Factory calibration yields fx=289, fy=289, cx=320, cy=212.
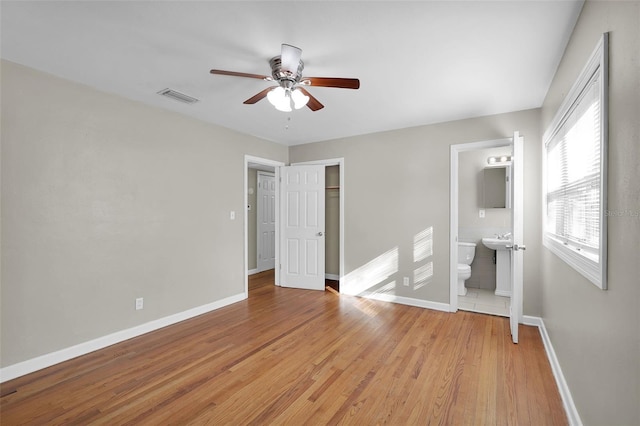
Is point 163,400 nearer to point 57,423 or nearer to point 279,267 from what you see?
point 57,423

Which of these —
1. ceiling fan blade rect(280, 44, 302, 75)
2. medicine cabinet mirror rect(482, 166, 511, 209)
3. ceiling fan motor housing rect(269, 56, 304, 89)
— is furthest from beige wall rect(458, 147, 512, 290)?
ceiling fan blade rect(280, 44, 302, 75)

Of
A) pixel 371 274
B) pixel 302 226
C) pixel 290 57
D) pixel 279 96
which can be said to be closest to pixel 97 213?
pixel 279 96

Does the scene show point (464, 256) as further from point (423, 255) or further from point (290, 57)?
point (290, 57)

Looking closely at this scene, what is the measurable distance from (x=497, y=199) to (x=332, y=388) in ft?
12.8

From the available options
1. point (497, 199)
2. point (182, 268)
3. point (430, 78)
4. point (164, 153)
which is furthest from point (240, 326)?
point (497, 199)

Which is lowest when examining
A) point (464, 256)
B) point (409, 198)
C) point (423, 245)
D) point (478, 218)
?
point (464, 256)

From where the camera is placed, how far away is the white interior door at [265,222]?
6.32m

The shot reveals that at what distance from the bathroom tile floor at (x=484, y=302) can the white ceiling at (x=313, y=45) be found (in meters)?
2.54

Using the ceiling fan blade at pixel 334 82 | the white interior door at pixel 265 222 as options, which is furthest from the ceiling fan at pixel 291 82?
the white interior door at pixel 265 222

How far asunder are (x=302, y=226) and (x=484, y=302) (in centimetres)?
296

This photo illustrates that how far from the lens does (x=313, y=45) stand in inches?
81.5

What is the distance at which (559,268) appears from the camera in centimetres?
Answer: 231

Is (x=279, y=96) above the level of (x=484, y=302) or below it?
above

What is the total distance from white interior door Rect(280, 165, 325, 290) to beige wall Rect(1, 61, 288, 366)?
1.26 metres
